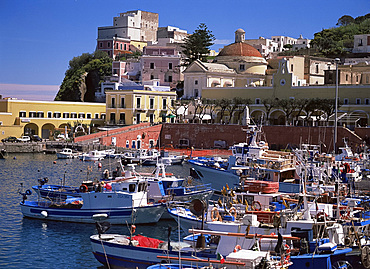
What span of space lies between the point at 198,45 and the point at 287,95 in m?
25.8

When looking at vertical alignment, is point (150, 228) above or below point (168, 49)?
below

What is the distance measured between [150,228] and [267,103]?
162 feet

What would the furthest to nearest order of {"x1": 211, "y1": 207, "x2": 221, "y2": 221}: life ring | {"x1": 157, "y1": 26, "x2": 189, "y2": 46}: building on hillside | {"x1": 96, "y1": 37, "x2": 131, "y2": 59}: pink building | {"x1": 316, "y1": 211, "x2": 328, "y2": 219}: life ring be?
{"x1": 157, "y1": 26, "x2": 189, "y2": 46}: building on hillside
{"x1": 96, "y1": 37, "x2": 131, "y2": 59}: pink building
{"x1": 211, "y1": 207, "x2": 221, "y2": 221}: life ring
{"x1": 316, "y1": 211, "x2": 328, "y2": 219}: life ring

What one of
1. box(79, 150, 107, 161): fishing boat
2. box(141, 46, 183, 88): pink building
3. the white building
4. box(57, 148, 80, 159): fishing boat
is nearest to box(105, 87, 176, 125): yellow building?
box(141, 46, 183, 88): pink building

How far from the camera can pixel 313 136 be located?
68875 millimetres

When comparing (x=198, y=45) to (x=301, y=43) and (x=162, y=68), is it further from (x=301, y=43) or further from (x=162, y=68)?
Answer: (x=301, y=43)

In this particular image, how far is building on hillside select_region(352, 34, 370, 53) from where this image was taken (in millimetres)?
103938

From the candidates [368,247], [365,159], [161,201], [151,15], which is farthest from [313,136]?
[151,15]

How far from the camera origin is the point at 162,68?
98938 mm

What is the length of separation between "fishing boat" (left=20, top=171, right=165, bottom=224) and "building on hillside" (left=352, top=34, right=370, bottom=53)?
79778 mm

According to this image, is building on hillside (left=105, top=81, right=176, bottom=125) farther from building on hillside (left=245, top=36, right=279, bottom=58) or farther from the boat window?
the boat window

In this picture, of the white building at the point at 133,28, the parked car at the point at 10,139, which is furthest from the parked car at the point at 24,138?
the white building at the point at 133,28

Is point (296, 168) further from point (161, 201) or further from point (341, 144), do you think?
point (341, 144)

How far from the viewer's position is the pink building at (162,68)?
9825 cm
